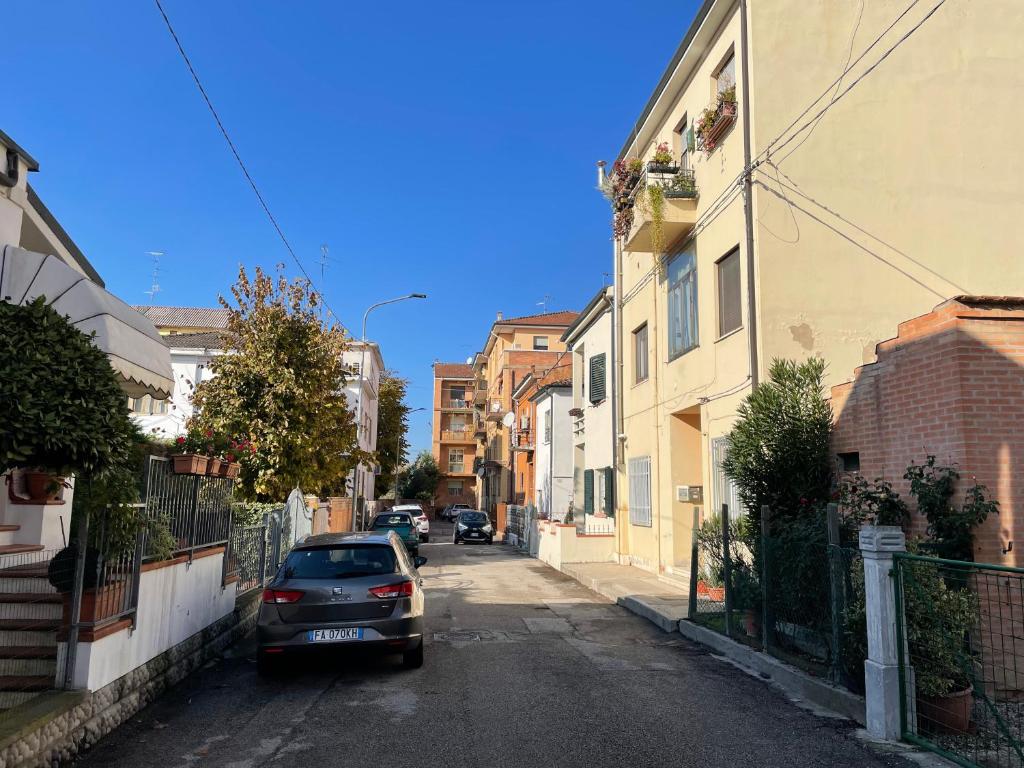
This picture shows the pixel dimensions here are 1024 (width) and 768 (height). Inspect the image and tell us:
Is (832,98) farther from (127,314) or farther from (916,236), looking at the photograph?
Answer: (127,314)

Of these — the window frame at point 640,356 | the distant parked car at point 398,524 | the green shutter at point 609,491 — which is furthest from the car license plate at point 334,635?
the distant parked car at point 398,524

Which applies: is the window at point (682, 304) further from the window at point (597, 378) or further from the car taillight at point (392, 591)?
the car taillight at point (392, 591)

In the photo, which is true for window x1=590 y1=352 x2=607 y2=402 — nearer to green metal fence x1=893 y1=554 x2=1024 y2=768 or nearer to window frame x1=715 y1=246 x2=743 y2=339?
window frame x1=715 y1=246 x2=743 y2=339

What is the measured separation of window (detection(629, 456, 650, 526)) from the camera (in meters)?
17.9

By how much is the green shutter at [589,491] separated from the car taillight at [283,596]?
55.7 ft

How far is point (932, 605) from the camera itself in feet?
19.6

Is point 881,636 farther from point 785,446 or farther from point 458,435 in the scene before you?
point 458,435

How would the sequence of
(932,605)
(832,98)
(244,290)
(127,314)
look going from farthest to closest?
1. (244,290)
2. (832,98)
3. (127,314)
4. (932,605)

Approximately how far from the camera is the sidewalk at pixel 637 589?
11766mm

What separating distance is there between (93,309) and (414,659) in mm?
5047

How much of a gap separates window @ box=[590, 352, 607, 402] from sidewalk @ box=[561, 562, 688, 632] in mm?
5138

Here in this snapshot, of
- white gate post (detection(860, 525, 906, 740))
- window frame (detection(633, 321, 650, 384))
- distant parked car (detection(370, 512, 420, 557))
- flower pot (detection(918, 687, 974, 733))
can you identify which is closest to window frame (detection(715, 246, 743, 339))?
window frame (detection(633, 321, 650, 384))

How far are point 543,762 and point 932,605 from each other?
3313mm

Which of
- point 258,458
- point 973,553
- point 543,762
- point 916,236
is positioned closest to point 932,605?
point 973,553
